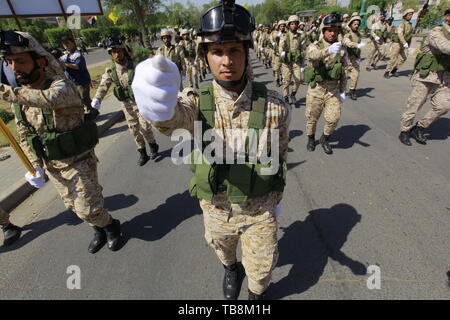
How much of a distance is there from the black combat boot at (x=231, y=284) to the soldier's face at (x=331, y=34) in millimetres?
3495

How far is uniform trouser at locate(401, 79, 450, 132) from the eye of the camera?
3.84 m

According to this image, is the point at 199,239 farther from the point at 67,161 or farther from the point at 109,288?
the point at 67,161

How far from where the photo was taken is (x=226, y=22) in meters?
1.22

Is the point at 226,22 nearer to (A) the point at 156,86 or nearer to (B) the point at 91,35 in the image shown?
(A) the point at 156,86

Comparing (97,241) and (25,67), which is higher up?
(25,67)

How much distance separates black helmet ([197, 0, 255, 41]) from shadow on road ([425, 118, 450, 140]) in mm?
4757

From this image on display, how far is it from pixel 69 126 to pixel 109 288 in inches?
62.3

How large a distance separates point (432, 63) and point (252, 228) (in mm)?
4218

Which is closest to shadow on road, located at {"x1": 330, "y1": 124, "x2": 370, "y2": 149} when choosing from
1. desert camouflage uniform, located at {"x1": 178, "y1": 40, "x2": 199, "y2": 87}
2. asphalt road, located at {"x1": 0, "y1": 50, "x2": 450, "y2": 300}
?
asphalt road, located at {"x1": 0, "y1": 50, "x2": 450, "y2": 300}

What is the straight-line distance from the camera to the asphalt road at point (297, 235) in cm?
213

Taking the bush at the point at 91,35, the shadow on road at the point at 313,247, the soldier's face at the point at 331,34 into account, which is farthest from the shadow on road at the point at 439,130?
the bush at the point at 91,35

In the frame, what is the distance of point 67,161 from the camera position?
2307mm

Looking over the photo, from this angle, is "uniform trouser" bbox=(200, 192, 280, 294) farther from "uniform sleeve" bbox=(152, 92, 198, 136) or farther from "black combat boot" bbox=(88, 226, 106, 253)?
"black combat boot" bbox=(88, 226, 106, 253)

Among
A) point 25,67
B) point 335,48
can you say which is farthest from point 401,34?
point 25,67
